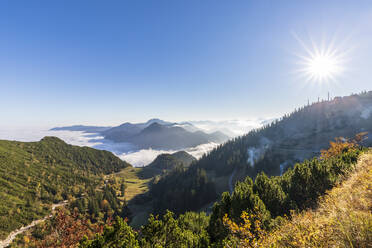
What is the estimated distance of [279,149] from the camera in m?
152

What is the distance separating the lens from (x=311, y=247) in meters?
6.30

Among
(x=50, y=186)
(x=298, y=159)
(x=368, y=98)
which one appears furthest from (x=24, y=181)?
(x=368, y=98)

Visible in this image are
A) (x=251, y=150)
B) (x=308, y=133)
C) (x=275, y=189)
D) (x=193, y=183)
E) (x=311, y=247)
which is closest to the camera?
(x=311, y=247)

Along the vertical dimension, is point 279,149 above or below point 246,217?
below

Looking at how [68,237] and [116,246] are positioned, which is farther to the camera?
[68,237]

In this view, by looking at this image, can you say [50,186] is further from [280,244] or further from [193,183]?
[280,244]

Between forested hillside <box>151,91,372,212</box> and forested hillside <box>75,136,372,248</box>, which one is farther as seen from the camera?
forested hillside <box>151,91,372,212</box>

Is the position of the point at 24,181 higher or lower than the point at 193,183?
lower

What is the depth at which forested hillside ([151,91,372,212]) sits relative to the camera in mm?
122750

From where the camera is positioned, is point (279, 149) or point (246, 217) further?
point (279, 149)

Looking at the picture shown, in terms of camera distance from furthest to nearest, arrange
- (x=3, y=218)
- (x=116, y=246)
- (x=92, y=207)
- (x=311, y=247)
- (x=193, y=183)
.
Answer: (x=92, y=207)
(x=3, y=218)
(x=193, y=183)
(x=116, y=246)
(x=311, y=247)

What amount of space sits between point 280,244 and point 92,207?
573 ft

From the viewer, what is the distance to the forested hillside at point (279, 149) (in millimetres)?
122750

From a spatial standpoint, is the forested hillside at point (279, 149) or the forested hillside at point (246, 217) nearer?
the forested hillside at point (246, 217)
